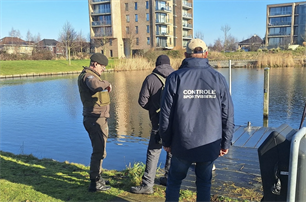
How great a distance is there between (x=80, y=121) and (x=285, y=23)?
74.8 m

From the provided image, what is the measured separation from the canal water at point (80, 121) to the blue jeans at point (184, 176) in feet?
9.76

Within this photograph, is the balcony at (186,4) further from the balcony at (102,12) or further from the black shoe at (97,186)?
the black shoe at (97,186)

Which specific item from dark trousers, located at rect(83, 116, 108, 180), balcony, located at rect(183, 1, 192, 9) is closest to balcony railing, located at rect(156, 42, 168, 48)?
balcony, located at rect(183, 1, 192, 9)

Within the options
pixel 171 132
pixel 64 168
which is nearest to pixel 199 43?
pixel 171 132

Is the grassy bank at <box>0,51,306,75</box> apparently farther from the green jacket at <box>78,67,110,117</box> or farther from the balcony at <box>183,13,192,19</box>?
the balcony at <box>183,13,192,19</box>

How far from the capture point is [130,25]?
6025 cm

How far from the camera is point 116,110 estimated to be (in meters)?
13.1

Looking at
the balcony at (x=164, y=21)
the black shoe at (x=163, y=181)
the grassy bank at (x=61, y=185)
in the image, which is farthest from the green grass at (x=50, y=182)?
the balcony at (x=164, y=21)

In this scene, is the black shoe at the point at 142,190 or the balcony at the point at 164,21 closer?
the black shoe at the point at 142,190

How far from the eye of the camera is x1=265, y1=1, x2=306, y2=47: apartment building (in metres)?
70.1

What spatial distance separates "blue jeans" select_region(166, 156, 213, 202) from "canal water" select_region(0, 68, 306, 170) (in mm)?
2974

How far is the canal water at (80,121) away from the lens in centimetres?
742

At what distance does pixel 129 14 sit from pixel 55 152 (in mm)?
56331

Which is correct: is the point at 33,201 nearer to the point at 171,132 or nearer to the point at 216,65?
the point at 171,132
